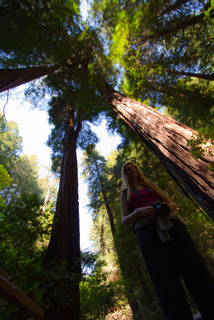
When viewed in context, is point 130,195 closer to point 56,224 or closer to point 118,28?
point 56,224

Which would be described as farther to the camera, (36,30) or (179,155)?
(36,30)

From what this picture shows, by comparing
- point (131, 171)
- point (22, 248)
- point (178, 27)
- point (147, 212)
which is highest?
point (178, 27)

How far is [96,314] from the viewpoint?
3203mm

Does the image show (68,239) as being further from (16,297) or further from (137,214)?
(137,214)

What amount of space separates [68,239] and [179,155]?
2793mm

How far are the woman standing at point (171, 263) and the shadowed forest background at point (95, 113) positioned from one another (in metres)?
0.33

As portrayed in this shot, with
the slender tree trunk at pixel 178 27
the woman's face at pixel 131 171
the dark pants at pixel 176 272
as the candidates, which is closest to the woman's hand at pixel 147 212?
the dark pants at pixel 176 272

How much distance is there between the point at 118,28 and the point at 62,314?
23.0ft

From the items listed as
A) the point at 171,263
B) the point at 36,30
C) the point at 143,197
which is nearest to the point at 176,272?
the point at 171,263

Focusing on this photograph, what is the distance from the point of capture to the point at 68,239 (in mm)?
3021

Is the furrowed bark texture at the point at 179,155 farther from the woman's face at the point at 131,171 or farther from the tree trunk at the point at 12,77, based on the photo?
the tree trunk at the point at 12,77

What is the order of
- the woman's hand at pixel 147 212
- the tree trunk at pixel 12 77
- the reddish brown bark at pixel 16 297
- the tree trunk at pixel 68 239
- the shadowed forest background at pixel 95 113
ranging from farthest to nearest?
the tree trunk at pixel 12 77, the tree trunk at pixel 68 239, the shadowed forest background at pixel 95 113, the woman's hand at pixel 147 212, the reddish brown bark at pixel 16 297

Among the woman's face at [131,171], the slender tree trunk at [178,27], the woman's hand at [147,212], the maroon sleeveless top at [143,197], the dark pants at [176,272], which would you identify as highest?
the slender tree trunk at [178,27]

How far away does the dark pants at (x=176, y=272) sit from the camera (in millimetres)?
972
